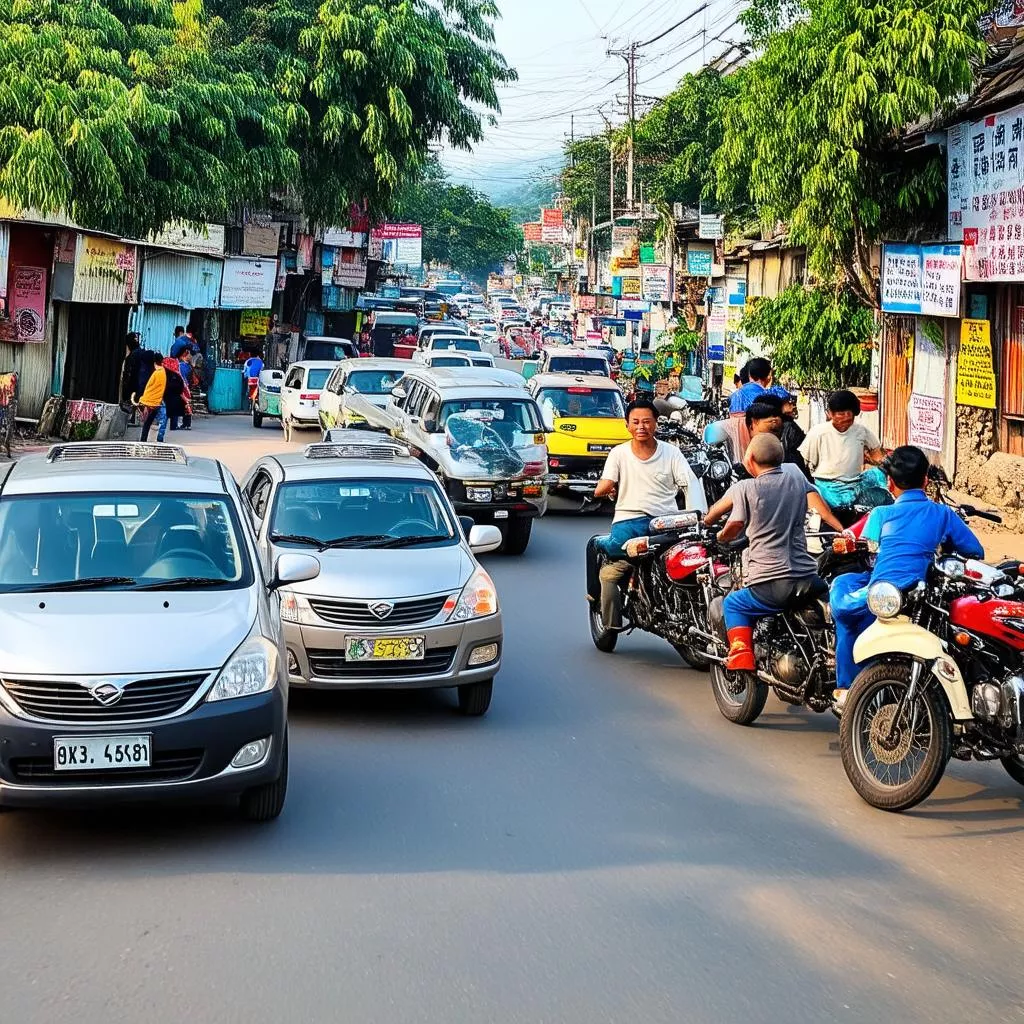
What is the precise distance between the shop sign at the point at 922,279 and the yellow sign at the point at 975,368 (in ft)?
1.35

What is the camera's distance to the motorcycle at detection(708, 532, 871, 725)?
29.7ft

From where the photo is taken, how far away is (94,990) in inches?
201

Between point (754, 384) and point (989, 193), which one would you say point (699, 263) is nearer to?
point (989, 193)

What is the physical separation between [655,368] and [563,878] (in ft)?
117

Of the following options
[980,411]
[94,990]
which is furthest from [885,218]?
[94,990]

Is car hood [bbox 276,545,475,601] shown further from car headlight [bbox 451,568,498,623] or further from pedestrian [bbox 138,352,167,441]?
pedestrian [bbox 138,352,167,441]

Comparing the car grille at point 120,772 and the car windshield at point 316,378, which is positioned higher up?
the car windshield at point 316,378

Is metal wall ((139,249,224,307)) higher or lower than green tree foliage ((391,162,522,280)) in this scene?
lower

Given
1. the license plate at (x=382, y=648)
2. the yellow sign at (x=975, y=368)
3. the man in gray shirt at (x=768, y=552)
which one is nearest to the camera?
the man in gray shirt at (x=768, y=552)

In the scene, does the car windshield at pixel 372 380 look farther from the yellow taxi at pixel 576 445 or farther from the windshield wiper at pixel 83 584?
the windshield wiper at pixel 83 584

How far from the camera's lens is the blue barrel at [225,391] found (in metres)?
40.2

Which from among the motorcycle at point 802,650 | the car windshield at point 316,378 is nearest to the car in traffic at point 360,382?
the car windshield at point 316,378

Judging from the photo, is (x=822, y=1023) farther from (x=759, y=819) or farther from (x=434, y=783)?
(x=434, y=783)

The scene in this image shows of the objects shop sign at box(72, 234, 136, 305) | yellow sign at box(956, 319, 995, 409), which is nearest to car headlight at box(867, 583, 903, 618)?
yellow sign at box(956, 319, 995, 409)
